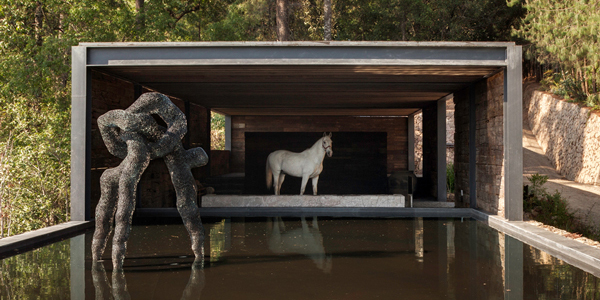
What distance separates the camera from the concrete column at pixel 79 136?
6367 millimetres

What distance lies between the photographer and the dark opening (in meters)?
11.0

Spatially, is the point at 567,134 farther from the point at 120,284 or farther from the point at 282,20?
the point at 120,284

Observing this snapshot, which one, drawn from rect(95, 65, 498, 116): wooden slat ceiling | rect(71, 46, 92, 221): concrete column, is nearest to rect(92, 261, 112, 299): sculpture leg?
rect(71, 46, 92, 221): concrete column

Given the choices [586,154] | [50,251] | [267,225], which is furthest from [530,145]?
[50,251]

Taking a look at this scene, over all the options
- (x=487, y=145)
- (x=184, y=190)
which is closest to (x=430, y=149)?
(x=487, y=145)

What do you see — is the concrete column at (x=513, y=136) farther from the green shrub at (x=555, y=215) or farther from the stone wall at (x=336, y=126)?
the stone wall at (x=336, y=126)

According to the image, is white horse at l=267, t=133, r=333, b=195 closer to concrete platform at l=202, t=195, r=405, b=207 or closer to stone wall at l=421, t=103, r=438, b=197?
concrete platform at l=202, t=195, r=405, b=207

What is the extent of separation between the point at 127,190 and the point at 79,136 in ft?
9.83

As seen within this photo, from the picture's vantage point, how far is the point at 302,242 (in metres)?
5.34

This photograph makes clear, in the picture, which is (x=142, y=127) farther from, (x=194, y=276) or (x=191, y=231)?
(x=194, y=276)

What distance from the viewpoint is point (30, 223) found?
1082 cm

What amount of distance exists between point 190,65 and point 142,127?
2537 millimetres

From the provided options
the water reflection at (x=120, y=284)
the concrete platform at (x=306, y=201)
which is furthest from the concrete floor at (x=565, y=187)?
the water reflection at (x=120, y=284)

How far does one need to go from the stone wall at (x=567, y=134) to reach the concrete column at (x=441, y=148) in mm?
6844
